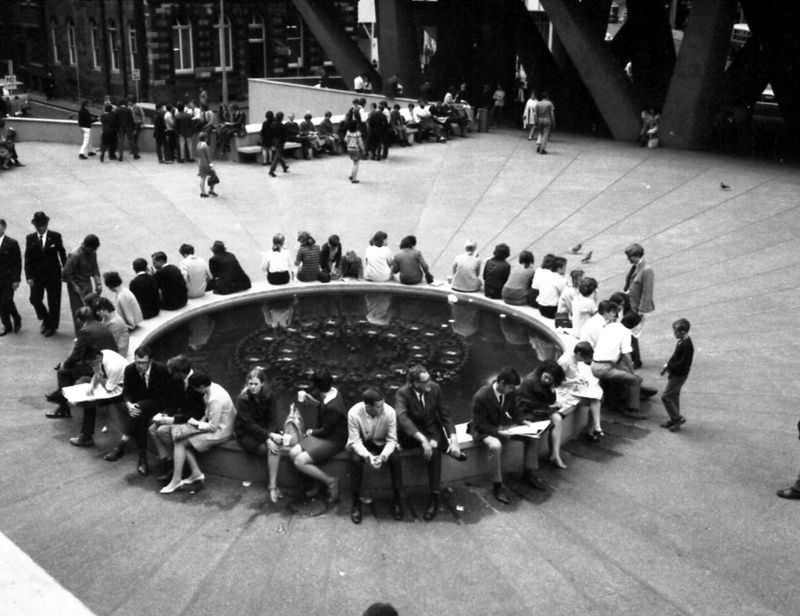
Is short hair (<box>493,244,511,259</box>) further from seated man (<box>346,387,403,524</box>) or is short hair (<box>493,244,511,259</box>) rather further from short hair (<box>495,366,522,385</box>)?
seated man (<box>346,387,403,524</box>)

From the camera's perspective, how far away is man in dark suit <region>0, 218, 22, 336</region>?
44.0ft

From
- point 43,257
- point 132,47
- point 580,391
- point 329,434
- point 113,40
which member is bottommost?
point 580,391

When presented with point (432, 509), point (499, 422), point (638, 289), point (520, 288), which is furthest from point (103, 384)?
point (638, 289)

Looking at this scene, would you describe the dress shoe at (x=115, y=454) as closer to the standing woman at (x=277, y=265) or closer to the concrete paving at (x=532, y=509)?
the concrete paving at (x=532, y=509)

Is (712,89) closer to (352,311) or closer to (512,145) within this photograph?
(512,145)

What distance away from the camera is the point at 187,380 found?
31.7 ft

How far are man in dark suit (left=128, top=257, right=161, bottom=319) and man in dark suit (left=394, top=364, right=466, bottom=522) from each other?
5147 mm

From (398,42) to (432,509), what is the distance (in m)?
24.1

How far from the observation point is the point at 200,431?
963 centimetres

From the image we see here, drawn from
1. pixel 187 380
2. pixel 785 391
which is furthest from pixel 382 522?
pixel 785 391

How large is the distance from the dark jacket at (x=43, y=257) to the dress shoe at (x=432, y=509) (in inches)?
283

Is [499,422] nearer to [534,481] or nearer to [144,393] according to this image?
[534,481]

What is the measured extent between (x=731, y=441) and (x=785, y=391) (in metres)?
1.78

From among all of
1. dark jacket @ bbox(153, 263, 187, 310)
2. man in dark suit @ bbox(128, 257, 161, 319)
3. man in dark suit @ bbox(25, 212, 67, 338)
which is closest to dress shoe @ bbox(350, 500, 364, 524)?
man in dark suit @ bbox(128, 257, 161, 319)
